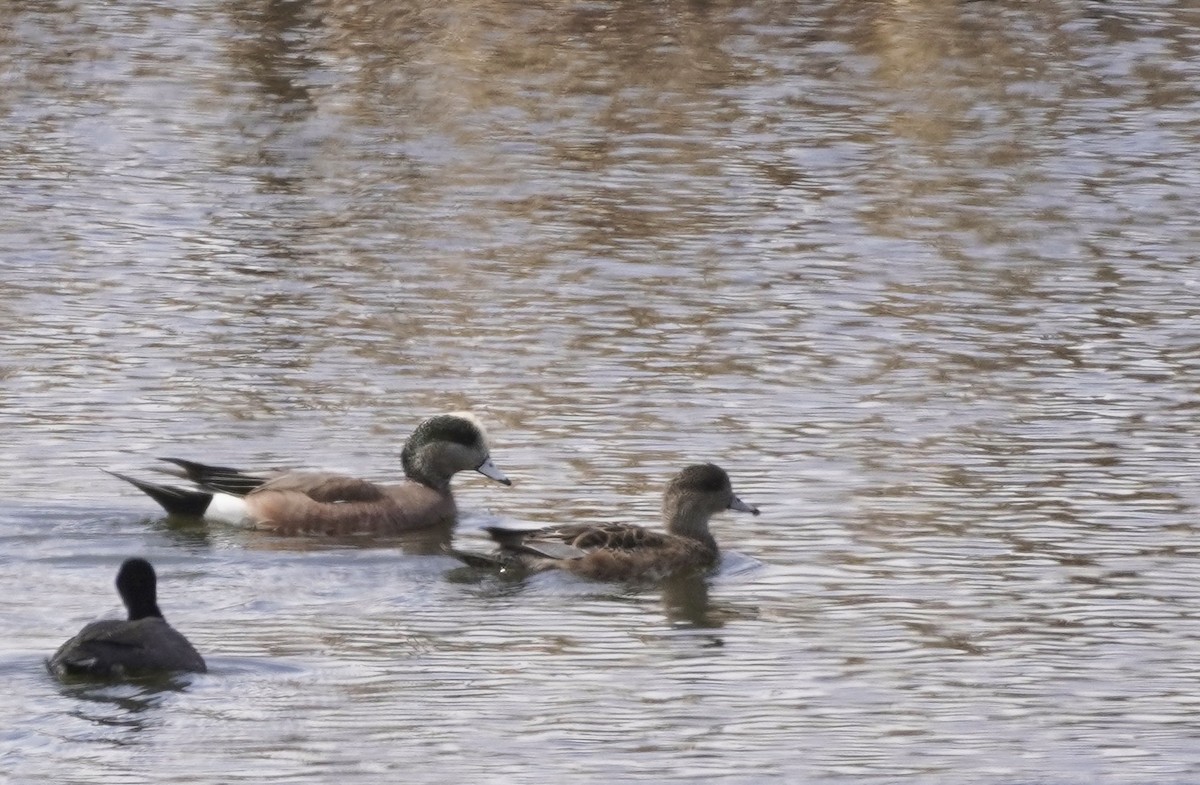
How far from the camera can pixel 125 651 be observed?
32.9 feet

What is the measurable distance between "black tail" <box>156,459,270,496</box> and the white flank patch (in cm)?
4

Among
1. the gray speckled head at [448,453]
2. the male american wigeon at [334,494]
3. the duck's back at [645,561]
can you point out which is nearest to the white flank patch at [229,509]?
the male american wigeon at [334,494]

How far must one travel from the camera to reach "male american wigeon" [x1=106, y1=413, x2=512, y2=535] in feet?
42.2

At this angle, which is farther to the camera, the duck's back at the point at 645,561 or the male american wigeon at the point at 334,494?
the male american wigeon at the point at 334,494

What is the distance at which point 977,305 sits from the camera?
58.5 feet

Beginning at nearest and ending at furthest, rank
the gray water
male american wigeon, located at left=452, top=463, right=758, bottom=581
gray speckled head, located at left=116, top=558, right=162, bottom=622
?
the gray water → gray speckled head, located at left=116, top=558, right=162, bottom=622 → male american wigeon, located at left=452, top=463, right=758, bottom=581

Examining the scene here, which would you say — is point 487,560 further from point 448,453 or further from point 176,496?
point 176,496

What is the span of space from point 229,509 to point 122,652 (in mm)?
2982

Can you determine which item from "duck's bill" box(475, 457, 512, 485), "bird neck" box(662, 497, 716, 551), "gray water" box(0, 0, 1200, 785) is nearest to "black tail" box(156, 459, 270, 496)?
"gray water" box(0, 0, 1200, 785)

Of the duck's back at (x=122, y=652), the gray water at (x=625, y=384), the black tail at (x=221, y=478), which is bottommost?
the gray water at (x=625, y=384)

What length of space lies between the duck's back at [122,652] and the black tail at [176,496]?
282 centimetres

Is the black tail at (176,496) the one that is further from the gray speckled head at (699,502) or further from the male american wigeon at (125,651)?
the male american wigeon at (125,651)

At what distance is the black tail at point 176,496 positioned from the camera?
42.3ft

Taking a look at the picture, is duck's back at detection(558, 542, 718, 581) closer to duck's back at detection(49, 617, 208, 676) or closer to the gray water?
the gray water
